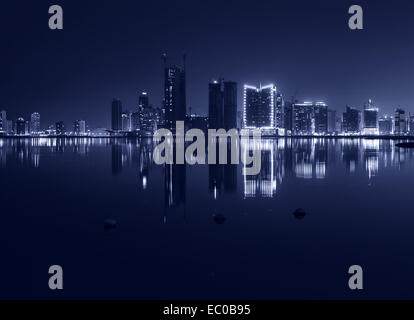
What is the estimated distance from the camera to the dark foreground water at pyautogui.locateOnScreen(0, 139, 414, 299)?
1185cm

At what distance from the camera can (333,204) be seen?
24422 mm

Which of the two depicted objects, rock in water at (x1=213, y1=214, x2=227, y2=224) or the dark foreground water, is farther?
rock in water at (x1=213, y1=214, x2=227, y2=224)

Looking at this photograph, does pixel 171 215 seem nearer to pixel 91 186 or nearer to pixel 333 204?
pixel 333 204

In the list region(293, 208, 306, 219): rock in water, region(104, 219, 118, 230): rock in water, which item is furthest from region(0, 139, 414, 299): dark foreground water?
region(104, 219, 118, 230): rock in water

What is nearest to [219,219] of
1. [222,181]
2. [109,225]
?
[109,225]

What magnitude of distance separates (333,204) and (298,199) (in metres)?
2.25

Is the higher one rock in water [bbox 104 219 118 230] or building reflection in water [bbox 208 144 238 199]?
building reflection in water [bbox 208 144 238 199]

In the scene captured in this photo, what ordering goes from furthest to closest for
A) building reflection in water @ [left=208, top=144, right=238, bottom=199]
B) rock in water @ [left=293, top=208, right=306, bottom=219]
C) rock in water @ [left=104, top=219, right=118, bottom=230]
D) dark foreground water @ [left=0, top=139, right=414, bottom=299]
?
building reflection in water @ [left=208, top=144, right=238, bottom=199] → rock in water @ [left=293, top=208, right=306, bottom=219] → rock in water @ [left=104, top=219, right=118, bottom=230] → dark foreground water @ [left=0, top=139, right=414, bottom=299]

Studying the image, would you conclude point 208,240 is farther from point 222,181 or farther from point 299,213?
point 222,181

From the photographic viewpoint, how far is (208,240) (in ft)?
54.1

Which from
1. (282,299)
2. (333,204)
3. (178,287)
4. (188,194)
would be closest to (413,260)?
(282,299)

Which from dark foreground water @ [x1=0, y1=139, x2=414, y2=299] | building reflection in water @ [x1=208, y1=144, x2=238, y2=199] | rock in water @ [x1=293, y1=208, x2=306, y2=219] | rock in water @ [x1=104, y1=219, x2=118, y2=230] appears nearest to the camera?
dark foreground water @ [x1=0, y1=139, x2=414, y2=299]

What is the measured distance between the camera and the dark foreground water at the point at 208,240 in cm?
1185

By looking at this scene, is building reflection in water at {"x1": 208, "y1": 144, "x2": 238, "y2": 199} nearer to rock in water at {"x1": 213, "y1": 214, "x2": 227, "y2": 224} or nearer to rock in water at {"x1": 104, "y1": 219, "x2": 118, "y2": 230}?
rock in water at {"x1": 213, "y1": 214, "x2": 227, "y2": 224}
